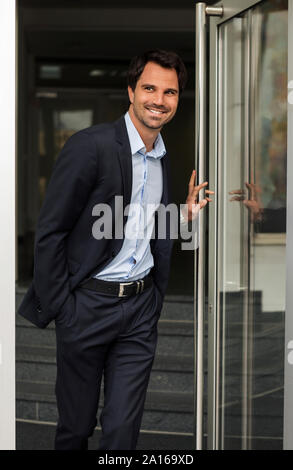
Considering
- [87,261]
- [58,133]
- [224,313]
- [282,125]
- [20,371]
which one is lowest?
[20,371]

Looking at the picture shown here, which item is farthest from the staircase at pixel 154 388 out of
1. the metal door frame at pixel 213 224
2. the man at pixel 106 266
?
the man at pixel 106 266

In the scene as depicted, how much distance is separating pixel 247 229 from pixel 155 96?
0.64 metres

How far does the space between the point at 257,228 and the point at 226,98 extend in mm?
506

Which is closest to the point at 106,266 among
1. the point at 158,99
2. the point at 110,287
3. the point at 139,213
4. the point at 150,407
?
the point at 110,287

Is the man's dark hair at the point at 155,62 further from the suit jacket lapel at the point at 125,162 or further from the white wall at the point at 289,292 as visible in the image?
the white wall at the point at 289,292

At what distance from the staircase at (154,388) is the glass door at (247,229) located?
952 millimetres

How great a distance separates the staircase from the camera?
3.63 metres

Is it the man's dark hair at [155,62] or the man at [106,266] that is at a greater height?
the man's dark hair at [155,62]

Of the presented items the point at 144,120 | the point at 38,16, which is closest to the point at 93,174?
the point at 144,120

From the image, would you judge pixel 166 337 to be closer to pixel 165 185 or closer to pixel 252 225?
pixel 252 225

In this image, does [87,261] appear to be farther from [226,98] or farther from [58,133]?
[58,133]

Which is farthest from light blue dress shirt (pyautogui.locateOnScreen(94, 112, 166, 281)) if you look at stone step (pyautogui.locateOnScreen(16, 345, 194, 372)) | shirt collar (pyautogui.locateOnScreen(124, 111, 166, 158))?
stone step (pyautogui.locateOnScreen(16, 345, 194, 372))

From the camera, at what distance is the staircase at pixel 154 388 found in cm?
363
